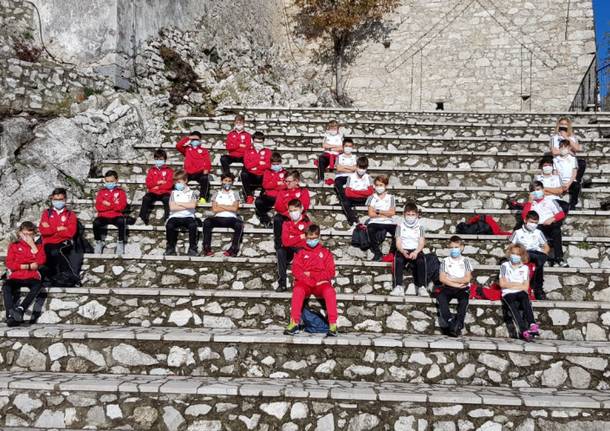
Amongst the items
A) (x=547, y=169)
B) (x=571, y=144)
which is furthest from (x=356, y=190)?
(x=571, y=144)

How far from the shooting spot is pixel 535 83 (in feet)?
49.8

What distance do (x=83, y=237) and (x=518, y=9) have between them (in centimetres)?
1450

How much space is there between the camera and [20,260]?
17.8 feet

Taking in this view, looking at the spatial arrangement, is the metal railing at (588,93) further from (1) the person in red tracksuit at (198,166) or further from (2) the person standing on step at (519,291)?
(1) the person in red tracksuit at (198,166)

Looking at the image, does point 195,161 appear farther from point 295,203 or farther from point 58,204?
point 295,203

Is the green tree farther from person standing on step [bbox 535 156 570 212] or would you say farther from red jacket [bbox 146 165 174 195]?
red jacket [bbox 146 165 174 195]

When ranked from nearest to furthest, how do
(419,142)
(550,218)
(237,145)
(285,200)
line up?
(550,218) → (285,200) → (237,145) → (419,142)

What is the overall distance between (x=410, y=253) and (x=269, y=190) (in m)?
2.39

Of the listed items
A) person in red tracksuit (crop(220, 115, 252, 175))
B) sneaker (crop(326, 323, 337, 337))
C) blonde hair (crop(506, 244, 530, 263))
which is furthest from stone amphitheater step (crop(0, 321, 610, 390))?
person in red tracksuit (crop(220, 115, 252, 175))

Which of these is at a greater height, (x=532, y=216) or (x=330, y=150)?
(x=330, y=150)

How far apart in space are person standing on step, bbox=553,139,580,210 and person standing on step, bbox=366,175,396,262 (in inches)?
109

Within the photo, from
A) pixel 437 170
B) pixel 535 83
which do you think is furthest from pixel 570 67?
pixel 437 170

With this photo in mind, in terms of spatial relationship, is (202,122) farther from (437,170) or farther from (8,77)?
(437,170)

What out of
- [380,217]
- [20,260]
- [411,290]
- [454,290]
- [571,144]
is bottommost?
[411,290]
